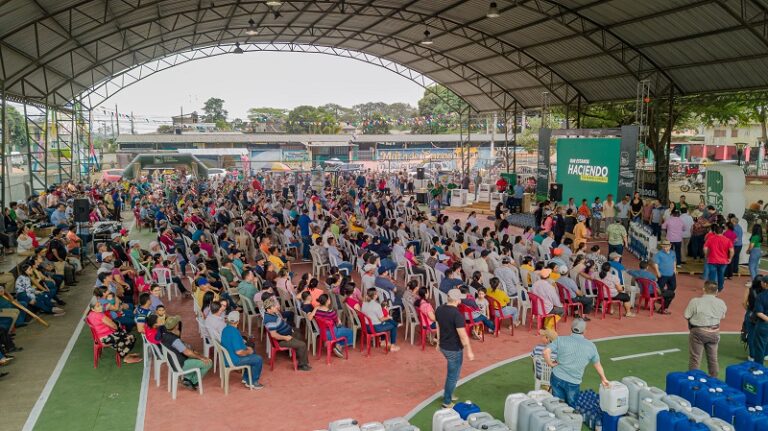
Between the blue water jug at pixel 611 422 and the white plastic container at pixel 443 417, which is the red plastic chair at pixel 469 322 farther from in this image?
the white plastic container at pixel 443 417

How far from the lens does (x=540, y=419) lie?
4574mm

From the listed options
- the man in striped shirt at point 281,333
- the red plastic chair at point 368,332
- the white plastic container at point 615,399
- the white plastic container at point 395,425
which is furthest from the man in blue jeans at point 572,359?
the man in striped shirt at point 281,333

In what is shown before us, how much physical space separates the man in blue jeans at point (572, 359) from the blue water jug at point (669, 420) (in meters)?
0.55

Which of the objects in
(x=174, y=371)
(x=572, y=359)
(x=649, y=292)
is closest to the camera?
(x=572, y=359)

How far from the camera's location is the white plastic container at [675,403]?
15.8 feet

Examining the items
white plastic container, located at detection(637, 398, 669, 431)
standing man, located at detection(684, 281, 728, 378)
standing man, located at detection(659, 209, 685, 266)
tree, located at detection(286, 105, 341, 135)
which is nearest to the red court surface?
standing man, located at detection(684, 281, 728, 378)

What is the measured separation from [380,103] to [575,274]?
97.7 metres

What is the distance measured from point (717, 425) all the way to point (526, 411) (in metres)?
1.47

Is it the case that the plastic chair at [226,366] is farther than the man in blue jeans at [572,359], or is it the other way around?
the plastic chair at [226,366]

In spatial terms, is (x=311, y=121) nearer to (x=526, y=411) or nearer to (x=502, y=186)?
(x=502, y=186)

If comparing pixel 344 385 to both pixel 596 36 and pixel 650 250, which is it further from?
pixel 596 36

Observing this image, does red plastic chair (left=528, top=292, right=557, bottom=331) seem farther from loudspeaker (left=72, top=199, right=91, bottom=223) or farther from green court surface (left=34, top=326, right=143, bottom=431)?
loudspeaker (left=72, top=199, right=91, bottom=223)

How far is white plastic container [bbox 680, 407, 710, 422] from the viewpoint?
461 centimetres

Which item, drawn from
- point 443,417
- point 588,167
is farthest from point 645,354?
point 588,167
